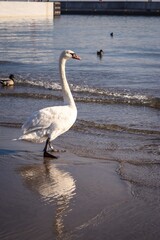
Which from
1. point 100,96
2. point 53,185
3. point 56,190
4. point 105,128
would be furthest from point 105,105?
point 56,190

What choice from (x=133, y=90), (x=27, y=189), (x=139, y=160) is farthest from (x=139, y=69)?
(x=27, y=189)

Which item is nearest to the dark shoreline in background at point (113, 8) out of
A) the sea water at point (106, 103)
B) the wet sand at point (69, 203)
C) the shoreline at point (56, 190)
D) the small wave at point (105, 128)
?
the sea water at point (106, 103)

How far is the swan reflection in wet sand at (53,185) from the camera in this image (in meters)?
6.02

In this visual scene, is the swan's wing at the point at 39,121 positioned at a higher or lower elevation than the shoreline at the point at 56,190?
higher

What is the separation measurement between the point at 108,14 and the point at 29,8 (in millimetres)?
27703

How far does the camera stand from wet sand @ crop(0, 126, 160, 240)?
5.53 m

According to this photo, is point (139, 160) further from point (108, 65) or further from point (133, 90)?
point (108, 65)

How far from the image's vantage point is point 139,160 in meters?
8.70

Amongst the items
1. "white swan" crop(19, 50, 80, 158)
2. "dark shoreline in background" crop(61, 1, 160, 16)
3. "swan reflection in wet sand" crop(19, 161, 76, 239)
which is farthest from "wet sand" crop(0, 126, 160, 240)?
"dark shoreline in background" crop(61, 1, 160, 16)

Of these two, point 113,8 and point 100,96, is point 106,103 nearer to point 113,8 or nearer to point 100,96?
point 100,96

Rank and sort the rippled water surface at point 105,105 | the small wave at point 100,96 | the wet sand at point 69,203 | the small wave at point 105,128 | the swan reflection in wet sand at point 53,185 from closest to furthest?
→ the wet sand at point 69,203 → the swan reflection in wet sand at point 53,185 → the rippled water surface at point 105,105 → the small wave at point 105,128 → the small wave at point 100,96

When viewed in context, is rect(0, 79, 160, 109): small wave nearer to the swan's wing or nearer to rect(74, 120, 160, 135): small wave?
rect(74, 120, 160, 135): small wave

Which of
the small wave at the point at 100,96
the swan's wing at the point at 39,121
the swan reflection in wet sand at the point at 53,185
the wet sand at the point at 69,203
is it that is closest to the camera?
the wet sand at the point at 69,203

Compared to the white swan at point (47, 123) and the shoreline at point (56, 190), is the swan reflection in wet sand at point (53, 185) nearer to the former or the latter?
the shoreline at point (56, 190)
